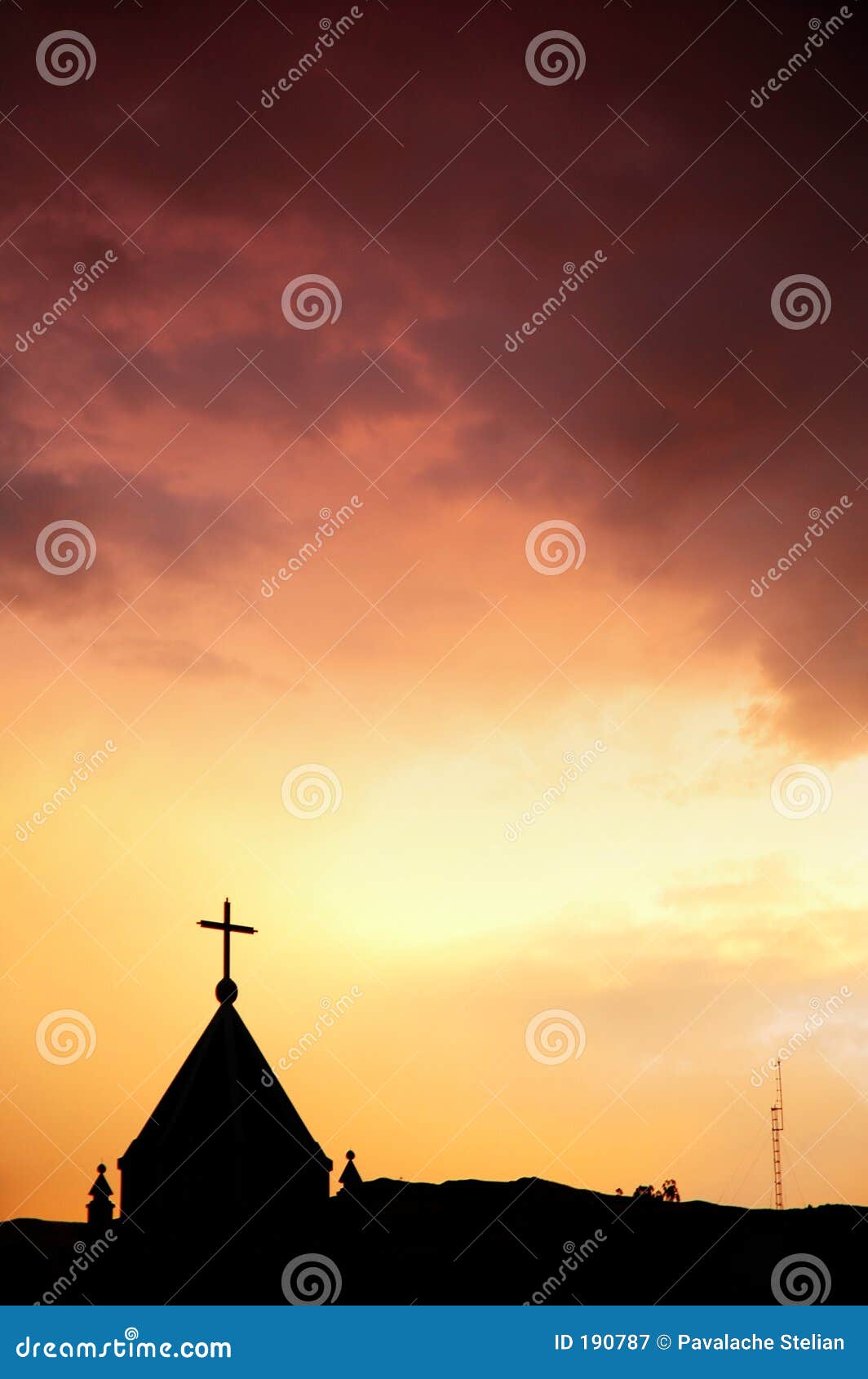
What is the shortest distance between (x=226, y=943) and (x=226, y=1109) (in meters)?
3.29

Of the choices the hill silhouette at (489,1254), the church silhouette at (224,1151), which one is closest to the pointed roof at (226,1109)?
the church silhouette at (224,1151)

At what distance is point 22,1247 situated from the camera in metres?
29.8

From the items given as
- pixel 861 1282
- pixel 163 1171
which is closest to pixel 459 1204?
pixel 163 1171

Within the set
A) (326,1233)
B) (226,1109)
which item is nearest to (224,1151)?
(226,1109)

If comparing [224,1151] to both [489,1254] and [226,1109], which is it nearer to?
[226,1109]

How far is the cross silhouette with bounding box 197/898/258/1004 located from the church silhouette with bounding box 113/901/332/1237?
0.10 feet

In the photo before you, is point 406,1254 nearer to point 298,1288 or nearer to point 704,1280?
point 298,1288

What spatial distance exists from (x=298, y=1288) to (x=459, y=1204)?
3.82m

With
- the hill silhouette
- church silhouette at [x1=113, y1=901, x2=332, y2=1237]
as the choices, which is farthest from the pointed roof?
the hill silhouette

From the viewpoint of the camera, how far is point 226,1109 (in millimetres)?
27984

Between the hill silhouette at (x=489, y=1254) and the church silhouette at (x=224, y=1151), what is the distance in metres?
0.34

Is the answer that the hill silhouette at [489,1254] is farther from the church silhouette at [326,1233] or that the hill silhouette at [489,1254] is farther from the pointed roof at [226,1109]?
the pointed roof at [226,1109]

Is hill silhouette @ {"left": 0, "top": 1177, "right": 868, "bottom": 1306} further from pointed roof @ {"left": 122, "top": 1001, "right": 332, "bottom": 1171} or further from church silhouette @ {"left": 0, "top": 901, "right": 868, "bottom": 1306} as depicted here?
pointed roof @ {"left": 122, "top": 1001, "right": 332, "bottom": 1171}
